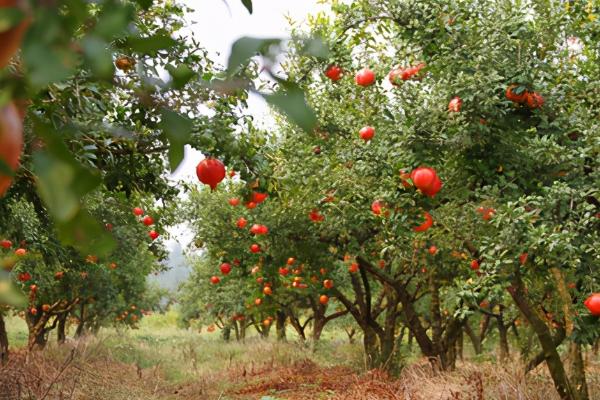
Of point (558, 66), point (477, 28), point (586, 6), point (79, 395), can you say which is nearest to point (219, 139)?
point (477, 28)

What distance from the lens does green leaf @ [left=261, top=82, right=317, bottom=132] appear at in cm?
50

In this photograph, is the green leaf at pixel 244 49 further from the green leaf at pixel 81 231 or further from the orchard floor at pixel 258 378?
the orchard floor at pixel 258 378

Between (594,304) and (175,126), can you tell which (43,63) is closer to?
(175,126)

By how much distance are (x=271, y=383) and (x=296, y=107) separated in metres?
12.1

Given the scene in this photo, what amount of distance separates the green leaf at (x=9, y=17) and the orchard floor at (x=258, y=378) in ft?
19.5

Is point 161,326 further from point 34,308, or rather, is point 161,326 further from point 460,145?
point 460,145

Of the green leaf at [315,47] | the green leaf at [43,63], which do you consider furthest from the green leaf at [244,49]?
the green leaf at [43,63]

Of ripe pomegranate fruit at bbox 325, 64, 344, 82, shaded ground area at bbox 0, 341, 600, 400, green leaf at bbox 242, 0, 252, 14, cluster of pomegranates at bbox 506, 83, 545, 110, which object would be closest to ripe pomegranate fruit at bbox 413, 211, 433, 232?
cluster of pomegranates at bbox 506, 83, 545, 110

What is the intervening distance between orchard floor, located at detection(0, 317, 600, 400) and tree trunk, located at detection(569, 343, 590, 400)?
33cm

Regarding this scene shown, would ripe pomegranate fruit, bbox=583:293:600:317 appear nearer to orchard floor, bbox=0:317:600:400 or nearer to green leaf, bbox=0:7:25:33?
orchard floor, bbox=0:317:600:400

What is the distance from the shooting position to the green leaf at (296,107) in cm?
50

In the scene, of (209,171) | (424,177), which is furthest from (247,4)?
(424,177)

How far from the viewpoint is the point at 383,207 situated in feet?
20.9

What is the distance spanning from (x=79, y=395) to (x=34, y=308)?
1291cm
